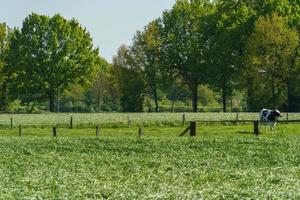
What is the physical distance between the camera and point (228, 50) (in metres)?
95.4

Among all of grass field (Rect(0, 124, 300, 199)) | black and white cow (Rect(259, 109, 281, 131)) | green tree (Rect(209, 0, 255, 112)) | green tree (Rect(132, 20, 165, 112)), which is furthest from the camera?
green tree (Rect(132, 20, 165, 112))

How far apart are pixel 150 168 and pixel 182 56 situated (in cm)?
7969

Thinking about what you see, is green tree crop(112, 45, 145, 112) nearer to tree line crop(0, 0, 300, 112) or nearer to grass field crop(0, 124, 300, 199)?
tree line crop(0, 0, 300, 112)

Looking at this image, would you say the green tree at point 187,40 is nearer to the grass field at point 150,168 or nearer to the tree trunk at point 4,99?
the tree trunk at point 4,99

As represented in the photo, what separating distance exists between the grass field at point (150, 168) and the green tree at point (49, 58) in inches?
2451

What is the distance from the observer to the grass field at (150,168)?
17.7m

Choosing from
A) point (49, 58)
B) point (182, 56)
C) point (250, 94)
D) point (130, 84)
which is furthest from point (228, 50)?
point (49, 58)

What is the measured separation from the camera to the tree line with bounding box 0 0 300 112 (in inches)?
3403

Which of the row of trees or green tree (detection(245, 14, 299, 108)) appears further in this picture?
the row of trees

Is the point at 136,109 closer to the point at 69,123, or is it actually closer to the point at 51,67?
the point at 51,67

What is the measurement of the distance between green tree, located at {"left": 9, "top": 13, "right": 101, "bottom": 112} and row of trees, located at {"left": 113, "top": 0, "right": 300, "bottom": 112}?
10.7 m


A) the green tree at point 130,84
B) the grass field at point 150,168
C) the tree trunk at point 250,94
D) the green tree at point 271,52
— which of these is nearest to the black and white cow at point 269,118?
the grass field at point 150,168

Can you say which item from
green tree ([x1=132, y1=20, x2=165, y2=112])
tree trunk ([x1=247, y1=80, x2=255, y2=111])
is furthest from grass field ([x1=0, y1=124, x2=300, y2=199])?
green tree ([x1=132, y1=20, x2=165, y2=112])

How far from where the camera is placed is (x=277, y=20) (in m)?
85.7
